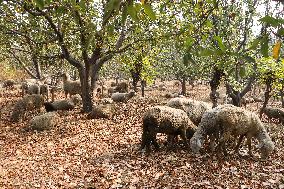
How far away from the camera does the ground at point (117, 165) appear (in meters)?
10.6

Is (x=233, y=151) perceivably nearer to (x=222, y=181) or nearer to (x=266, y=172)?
(x=266, y=172)

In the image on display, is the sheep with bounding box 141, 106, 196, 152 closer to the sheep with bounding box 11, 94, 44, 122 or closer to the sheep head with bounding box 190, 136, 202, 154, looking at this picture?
the sheep head with bounding box 190, 136, 202, 154

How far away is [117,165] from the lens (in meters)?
12.1

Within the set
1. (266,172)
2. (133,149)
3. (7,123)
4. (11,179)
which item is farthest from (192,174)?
(7,123)

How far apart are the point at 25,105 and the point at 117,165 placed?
12.2 metres

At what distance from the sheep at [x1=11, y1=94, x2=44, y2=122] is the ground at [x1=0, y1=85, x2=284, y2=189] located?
14.1 ft

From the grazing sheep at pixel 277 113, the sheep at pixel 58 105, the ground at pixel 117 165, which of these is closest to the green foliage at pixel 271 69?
the grazing sheep at pixel 277 113

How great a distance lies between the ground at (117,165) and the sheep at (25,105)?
4.30 meters

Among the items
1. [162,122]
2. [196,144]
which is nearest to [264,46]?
[196,144]

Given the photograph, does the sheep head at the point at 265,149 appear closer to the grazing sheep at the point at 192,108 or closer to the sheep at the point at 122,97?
the grazing sheep at the point at 192,108

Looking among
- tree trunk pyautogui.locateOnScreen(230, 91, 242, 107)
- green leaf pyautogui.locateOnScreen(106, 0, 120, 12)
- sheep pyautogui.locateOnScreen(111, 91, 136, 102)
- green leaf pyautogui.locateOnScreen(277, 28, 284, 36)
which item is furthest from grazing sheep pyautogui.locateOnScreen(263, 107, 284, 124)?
green leaf pyautogui.locateOnScreen(106, 0, 120, 12)

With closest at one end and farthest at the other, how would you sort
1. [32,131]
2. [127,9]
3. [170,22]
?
[127,9]
[32,131]
[170,22]

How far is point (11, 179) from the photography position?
11203 mm

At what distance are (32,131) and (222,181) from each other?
1161 centimetres
